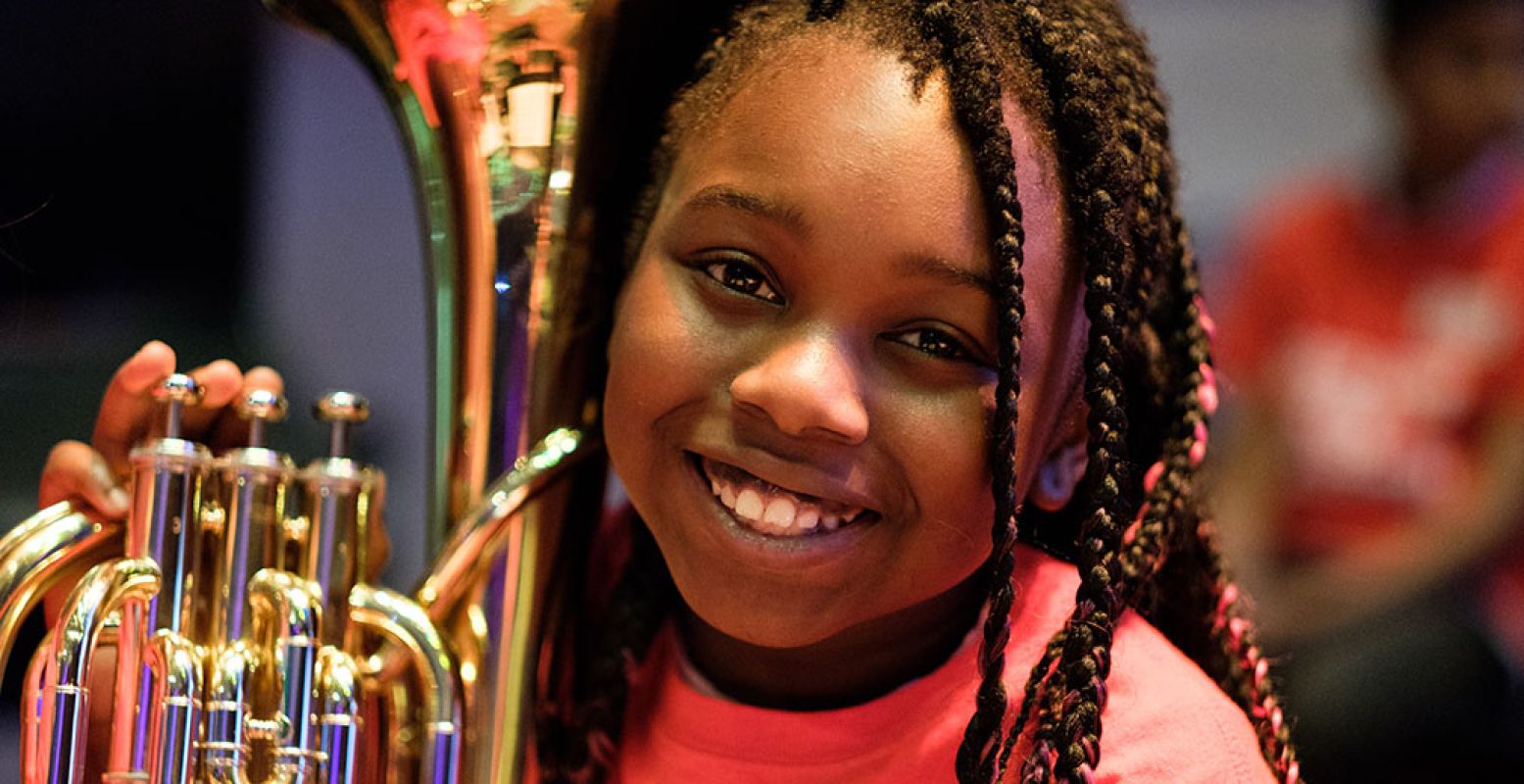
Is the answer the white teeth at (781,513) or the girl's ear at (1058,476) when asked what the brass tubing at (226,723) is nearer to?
the white teeth at (781,513)

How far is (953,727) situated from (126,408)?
0.42 m

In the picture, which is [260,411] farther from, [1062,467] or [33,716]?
[1062,467]

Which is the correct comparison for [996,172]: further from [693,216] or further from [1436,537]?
[1436,537]

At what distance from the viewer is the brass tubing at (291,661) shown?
803 millimetres

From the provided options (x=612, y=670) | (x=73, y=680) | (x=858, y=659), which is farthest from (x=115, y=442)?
(x=858, y=659)

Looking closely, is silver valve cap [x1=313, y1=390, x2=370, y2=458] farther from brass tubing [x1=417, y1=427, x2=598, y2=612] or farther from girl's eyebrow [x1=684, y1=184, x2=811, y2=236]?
girl's eyebrow [x1=684, y1=184, x2=811, y2=236]

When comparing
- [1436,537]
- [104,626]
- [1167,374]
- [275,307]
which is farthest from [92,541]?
[1436,537]

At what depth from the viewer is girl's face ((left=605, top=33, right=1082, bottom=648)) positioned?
0.76m

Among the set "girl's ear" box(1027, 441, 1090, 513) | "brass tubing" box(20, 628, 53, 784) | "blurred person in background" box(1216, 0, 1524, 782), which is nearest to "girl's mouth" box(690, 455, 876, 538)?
"girl's ear" box(1027, 441, 1090, 513)

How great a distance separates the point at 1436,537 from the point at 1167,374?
1.02m

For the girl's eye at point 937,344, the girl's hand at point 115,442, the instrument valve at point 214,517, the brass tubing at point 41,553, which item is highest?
the girl's eye at point 937,344

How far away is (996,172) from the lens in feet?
2.52

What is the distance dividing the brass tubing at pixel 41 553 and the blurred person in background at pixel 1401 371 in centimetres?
118

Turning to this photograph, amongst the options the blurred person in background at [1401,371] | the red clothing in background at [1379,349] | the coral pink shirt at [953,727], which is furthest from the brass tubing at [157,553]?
the red clothing in background at [1379,349]
